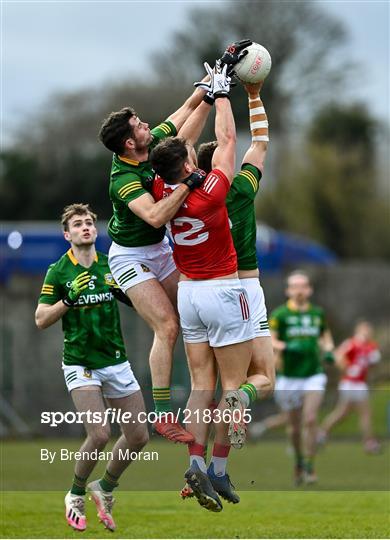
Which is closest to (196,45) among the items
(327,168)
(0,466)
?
(327,168)

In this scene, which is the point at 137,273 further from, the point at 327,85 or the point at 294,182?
the point at 327,85

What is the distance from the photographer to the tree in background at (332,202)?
156 ft

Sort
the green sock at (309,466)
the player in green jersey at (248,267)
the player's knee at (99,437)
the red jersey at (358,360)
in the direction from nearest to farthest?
the player in green jersey at (248,267), the player's knee at (99,437), the green sock at (309,466), the red jersey at (358,360)

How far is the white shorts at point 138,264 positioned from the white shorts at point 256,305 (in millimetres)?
648

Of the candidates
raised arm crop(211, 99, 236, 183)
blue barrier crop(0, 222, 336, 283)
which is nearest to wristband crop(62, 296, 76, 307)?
raised arm crop(211, 99, 236, 183)

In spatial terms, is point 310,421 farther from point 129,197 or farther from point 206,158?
point 129,197

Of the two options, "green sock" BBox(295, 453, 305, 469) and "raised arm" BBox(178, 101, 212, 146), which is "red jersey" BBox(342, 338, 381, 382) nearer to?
"green sock" BBox(295, 453, 305, 469)

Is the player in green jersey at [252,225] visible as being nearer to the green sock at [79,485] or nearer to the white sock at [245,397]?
the white sock at [245,397]

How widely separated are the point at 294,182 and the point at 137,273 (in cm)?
3748

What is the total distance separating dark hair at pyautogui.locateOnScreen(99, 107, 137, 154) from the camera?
1050cm

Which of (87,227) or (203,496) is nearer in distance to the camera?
(203,496)

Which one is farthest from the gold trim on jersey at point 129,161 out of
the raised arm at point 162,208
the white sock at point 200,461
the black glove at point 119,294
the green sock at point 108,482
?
the green sock at point 108,482

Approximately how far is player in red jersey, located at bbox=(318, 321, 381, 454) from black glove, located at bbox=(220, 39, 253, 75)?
1170 cm

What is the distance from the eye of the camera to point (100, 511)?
1187cm
